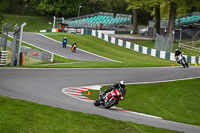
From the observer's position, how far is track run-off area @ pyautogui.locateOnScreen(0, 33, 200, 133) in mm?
14641

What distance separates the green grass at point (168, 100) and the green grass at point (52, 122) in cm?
484

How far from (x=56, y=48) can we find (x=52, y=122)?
115 ft

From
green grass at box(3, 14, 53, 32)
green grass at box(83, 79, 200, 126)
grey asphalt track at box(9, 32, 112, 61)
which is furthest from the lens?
green grass at box(3, 14, 53, 32)

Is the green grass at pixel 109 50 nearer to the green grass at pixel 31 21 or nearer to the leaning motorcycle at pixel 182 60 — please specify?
the leaning motorcycle at pixel 182 60

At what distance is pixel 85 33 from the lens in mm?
57938

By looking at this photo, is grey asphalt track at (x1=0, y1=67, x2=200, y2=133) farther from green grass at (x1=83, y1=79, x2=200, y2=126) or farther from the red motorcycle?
green grass at (x1=83, y1=79, x2=200, y2=126)

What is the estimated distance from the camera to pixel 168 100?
19.8 metres

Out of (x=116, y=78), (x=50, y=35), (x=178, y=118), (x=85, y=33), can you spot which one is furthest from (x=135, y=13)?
(x=178, y=118)

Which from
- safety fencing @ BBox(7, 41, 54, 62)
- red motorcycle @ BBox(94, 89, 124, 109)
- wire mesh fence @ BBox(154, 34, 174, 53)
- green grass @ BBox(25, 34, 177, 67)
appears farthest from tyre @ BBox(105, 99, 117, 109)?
wire mesh fence @ BBox(154, 34, 174, 53)

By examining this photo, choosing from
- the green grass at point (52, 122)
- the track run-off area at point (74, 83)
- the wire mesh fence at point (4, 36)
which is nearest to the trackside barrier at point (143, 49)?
the track run-off area at point (74, 83)

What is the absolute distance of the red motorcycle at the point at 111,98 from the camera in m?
15.8

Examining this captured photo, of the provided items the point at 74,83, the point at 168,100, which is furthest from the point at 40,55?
the point at 168,100

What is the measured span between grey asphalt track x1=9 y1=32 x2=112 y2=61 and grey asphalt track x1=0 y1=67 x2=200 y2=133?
1297 cm

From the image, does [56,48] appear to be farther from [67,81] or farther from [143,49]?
[67,81]
